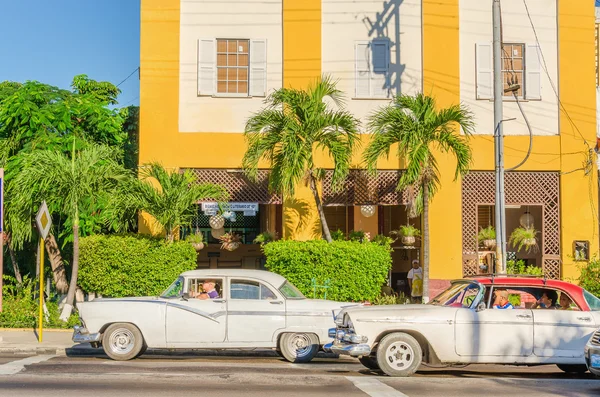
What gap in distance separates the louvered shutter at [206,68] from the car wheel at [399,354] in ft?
38.1

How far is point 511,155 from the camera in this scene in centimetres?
2295

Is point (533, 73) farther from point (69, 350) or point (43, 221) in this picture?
point (69, 350)

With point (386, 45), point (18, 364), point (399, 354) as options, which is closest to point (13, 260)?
point (18, 364)

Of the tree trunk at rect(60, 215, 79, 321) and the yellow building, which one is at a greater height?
the yellow building

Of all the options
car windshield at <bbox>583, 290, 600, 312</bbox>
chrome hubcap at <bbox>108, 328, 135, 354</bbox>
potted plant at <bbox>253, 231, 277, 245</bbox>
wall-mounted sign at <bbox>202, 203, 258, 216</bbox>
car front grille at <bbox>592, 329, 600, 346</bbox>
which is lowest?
chrome hubcap at <bbox>108, 328, 135, 354</bbox>

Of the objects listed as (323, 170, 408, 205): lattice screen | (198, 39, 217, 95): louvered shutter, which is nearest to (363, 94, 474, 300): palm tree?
(323, 170, 408, 205): lattice screen

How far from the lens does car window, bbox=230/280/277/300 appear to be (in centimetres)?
1510

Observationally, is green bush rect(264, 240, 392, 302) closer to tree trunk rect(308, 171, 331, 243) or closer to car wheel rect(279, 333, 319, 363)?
tree trunk rect(308, 171, 331, 243)

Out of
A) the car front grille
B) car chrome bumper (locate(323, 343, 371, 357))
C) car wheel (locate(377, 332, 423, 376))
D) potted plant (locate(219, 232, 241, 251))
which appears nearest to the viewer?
the car front grille

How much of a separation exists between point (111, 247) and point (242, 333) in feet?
21.4

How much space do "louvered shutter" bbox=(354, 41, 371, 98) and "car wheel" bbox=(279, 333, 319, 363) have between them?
961 cm

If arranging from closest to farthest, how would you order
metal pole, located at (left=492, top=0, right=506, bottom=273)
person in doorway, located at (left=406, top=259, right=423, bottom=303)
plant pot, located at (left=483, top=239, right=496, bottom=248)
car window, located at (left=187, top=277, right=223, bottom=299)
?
car window, located at (left=187, top=277, right=223, bottom=299) < metal pole, located at (left=492, top=0, right=506, bottom=273) < plant pot, located at (left=483, top=239, right=496, bottom=248) < person in doorway, located at (left=406, top=259, right=423, bottom=303)

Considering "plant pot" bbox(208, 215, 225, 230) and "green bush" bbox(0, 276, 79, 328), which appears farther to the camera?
"plant pot" bbox(208, 215, 225, 230)

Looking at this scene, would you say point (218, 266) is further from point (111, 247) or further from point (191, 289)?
point (191, 289)
